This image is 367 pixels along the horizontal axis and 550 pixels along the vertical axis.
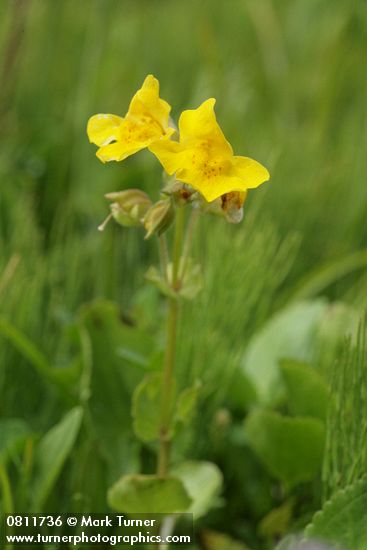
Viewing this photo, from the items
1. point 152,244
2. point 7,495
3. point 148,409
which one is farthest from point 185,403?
point 152,244

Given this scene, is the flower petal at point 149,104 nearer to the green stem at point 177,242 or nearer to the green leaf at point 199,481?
the green stem at point 177,242

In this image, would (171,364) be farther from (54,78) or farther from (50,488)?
(54,78)

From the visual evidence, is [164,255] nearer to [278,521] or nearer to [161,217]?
[161,217]

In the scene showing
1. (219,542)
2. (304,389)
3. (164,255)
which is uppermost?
(164,255)

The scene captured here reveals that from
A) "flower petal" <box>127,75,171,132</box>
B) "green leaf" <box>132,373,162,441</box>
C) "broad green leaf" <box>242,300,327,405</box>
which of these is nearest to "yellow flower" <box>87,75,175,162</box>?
"flower petal" <box>127,75,171,132</box>

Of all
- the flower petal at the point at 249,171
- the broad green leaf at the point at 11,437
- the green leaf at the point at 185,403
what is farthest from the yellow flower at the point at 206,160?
the broad green leaf at the point at 11,437
